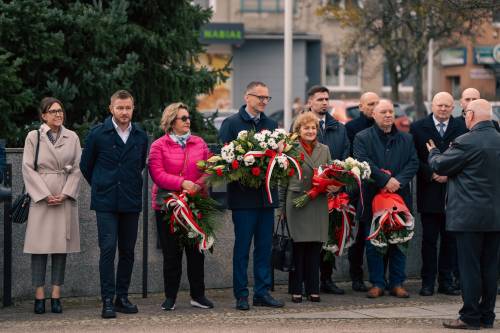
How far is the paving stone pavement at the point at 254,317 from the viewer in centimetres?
968

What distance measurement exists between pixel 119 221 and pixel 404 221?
2.95 meters

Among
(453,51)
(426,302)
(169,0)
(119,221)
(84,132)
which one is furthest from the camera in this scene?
(453,51)

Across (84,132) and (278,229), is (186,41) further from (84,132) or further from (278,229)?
(278,229)

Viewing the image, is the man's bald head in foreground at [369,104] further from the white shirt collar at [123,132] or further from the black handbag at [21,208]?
the black handbag at [21,208]

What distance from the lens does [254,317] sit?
10.2m

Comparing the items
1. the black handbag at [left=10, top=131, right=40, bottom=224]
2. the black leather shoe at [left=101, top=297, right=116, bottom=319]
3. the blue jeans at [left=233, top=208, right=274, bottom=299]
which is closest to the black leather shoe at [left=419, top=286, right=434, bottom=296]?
the blue jeans at [left=233, top=208, right=274, bottom=299]

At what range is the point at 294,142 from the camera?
10609 millimetres

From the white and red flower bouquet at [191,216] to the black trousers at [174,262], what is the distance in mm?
79

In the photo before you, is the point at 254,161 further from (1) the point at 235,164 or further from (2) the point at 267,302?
(2) the point at 267,302

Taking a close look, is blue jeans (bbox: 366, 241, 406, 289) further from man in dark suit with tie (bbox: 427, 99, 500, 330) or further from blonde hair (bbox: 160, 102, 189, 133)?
blonde hair (bbox: 160, 102, 189, 133)

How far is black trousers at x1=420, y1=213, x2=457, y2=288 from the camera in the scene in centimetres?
1187

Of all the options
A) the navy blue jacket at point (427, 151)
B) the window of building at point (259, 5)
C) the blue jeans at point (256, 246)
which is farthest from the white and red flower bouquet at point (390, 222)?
the window of building at point (259, 5)

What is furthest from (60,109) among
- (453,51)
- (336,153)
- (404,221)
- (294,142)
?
(453,51)

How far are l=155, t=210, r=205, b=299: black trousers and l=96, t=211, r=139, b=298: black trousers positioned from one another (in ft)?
0.91
